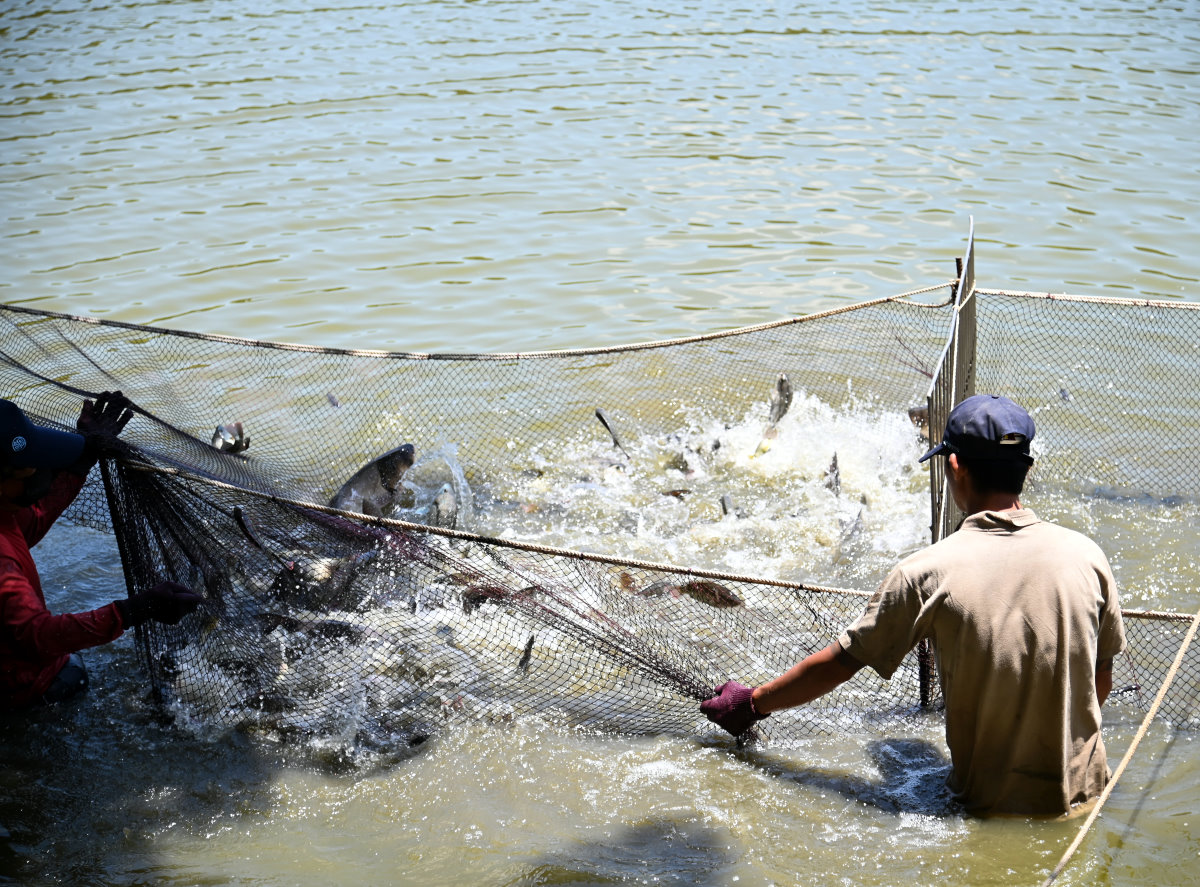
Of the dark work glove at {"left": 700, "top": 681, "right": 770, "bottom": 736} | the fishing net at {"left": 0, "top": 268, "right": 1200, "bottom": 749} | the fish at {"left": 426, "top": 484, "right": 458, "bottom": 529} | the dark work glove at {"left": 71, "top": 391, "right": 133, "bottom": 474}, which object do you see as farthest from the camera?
the fish at {"left": 426, "top": 484, "right": 458, "bottom": 529}

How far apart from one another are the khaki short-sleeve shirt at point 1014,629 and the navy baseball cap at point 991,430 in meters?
0.15

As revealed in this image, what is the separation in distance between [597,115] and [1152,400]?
A: 7.29 metres

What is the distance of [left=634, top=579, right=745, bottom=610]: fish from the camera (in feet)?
12.1

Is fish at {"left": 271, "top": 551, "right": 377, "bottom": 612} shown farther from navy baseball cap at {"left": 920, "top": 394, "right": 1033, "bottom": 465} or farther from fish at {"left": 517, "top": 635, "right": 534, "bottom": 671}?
navy baseball cap at {"left": 920, "top": 394, "right": 1033, "bottom": 465}

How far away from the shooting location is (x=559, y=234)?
8.99 metres

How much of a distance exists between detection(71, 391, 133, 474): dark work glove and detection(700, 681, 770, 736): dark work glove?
7.06ft

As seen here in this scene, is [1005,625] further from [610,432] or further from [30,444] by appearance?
[610,432]

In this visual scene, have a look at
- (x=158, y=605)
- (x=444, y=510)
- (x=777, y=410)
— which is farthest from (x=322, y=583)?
(x=777, y=410)

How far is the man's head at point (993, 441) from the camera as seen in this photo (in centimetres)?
259

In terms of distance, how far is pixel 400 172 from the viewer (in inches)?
404

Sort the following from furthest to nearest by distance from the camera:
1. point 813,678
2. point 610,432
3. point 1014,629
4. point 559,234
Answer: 1. point 559,234
2. point 610,432
3. point 813,678
4. point 1014,629

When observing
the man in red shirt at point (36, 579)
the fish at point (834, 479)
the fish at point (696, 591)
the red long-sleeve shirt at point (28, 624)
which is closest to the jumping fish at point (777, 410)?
the fish at point (834, 479)

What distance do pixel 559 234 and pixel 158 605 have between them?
20.6 ft

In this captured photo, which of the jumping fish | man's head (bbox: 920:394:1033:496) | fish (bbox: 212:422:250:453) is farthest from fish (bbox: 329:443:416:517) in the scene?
man's head (bbox: 920:394:1033:496)
